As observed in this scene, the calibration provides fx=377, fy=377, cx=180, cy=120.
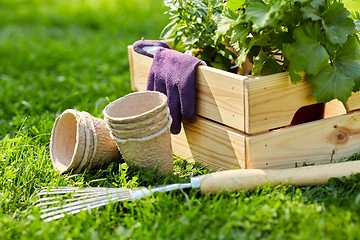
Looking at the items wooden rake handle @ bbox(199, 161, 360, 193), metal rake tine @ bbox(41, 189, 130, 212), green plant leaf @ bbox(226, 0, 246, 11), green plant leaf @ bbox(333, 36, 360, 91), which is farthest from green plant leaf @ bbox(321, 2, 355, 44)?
metal rake tine @ bbox(41, 189, 130, 212)

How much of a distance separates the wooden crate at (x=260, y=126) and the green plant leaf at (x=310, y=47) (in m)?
0.13

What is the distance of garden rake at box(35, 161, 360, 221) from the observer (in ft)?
5.37

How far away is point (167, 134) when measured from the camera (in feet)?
6.07

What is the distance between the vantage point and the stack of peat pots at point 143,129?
1.73m

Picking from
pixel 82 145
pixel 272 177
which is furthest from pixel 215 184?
pixel 82 145

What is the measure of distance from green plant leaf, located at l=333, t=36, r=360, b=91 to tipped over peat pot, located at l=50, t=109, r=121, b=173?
1.21m

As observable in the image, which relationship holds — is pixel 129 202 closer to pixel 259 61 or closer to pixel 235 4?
pixel 259 61

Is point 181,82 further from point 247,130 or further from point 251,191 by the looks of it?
point 251,191

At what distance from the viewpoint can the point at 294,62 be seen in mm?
1634

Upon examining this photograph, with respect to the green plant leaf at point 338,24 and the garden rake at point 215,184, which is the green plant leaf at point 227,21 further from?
the garden rake at point 215,184

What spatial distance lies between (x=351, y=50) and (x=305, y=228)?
0.93 m

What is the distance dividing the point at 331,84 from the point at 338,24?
0.27 metres

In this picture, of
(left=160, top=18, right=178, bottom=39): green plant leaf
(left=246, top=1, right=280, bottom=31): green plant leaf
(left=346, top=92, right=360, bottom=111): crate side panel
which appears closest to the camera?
(left=246, top=1, right=280, bottom=31): green plant leaf

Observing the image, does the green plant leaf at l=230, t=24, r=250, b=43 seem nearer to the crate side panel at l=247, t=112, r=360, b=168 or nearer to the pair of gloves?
the pair of gloves
